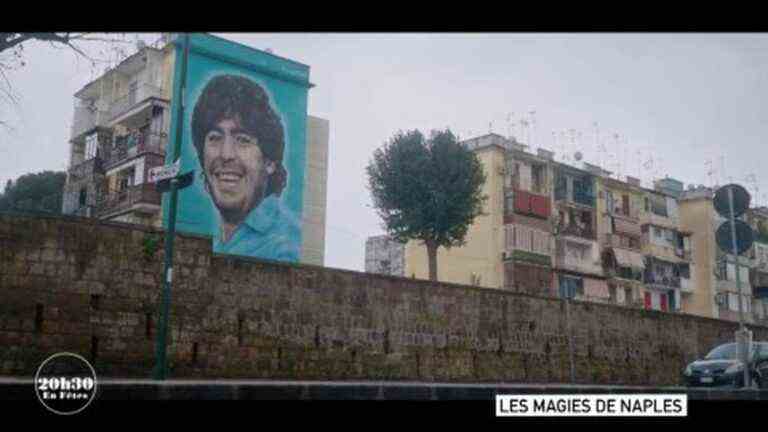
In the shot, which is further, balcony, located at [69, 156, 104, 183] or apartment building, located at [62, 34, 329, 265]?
balcony, located at [69, 156, 104, 183]

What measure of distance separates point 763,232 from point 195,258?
4726 centimetres

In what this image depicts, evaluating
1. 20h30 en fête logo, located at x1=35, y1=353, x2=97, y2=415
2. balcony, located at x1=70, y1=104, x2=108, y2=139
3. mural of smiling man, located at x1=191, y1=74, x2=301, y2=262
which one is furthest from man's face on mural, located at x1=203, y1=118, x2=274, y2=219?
20h30 en fête logo, located at x1=35, y1=353, x2=97, y2=415

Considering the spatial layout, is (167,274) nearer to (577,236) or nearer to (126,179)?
(126,179)

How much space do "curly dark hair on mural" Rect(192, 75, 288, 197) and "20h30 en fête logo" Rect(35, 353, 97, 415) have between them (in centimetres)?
2912

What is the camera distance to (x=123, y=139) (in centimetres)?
3778

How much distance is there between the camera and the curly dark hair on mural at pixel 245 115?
35.6 metres

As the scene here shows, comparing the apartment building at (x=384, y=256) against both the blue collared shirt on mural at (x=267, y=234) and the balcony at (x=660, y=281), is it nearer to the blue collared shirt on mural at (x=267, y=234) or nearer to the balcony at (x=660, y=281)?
the blue collared shirt on mural at (x=267, y=234)

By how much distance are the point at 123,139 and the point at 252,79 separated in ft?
22.0

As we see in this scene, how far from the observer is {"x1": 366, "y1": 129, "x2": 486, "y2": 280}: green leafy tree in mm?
35594

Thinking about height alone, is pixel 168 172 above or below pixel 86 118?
below

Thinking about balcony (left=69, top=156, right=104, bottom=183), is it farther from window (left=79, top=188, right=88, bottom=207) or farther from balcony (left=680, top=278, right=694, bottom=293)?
balcony (left=680, top=278, right=694, bottom=293)

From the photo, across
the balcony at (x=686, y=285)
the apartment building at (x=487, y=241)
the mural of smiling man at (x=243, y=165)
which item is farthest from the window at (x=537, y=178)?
the mural of smiling man at (x=243, y=165)

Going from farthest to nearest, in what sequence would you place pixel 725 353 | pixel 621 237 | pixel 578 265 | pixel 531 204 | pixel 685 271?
pixel 685 271 → pixel 621 237 → pixel 578 265 → pixel 531 204 → pixel 725 353

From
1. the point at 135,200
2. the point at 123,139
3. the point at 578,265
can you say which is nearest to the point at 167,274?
the point at 135,200
